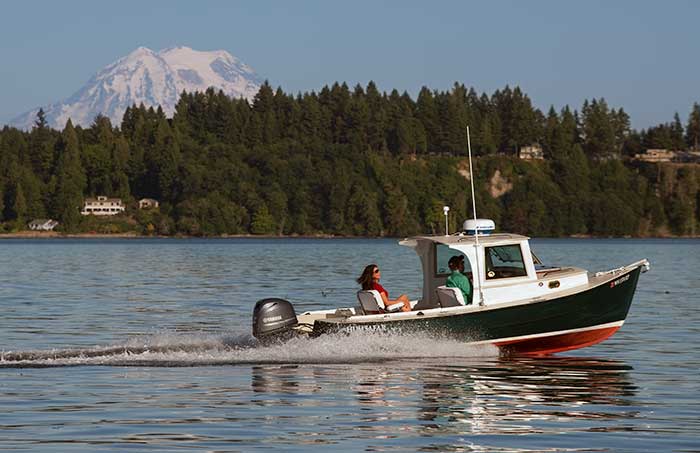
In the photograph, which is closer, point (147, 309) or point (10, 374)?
point (10, 374)

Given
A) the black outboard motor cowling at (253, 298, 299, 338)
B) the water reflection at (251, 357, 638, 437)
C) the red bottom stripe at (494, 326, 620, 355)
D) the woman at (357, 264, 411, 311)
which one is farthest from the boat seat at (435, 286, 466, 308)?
the black outboard motor cowling at (253, 298, 299, 338)

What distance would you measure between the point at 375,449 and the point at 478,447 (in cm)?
134

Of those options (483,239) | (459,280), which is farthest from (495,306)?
(483,239)

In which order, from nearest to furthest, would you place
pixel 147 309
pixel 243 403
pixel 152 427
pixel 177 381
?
1. pixel 152 427
2. pixel 243 403
3. pixel 177 381
4. pixel 147 309

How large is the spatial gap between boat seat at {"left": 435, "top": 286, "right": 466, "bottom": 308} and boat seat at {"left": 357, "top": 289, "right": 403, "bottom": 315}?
0.86 metres

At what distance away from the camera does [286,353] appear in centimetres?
2536

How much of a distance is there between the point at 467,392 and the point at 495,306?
13.1 ft

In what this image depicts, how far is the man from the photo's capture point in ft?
83.7

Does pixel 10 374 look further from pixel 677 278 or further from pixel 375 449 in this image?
pixel 677 278

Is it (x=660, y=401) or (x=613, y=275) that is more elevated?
(x=613, y=275)

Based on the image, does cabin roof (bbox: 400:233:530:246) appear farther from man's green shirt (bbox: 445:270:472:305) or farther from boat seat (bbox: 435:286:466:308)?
boat seat (bbox: 435:286:466:308)

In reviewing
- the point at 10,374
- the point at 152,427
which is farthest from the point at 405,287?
the point at 152,427

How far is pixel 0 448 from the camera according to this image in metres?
16.6

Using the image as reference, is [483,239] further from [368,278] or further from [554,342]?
[554,342]
